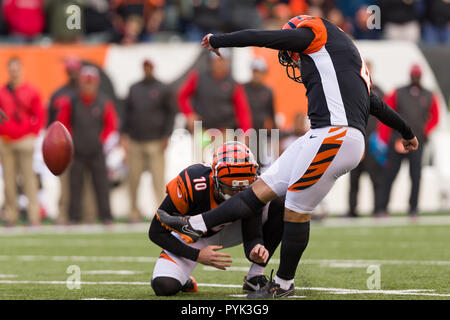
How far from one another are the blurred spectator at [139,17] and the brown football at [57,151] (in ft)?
26.8

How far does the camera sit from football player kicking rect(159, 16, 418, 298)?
5.01m

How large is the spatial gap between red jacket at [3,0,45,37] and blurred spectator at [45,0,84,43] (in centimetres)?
17

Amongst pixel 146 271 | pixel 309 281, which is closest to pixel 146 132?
pixel 146 271

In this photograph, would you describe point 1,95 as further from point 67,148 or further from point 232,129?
point 67,148

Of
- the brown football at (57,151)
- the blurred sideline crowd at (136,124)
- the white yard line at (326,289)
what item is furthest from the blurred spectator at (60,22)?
the white yard line at (326,289)

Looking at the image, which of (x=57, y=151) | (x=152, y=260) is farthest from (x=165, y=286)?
(x=152, y=260)

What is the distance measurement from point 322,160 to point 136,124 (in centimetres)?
755

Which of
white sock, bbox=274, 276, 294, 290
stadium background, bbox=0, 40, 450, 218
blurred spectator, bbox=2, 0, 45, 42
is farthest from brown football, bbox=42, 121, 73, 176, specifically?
blurred spectator, bbox=2, 0, 45, 42

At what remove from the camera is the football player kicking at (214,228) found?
534cm

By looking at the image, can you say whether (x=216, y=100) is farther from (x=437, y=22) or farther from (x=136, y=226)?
(x=437, y=22)

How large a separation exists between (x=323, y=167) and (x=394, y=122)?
2.65ft

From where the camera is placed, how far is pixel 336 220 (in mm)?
12625

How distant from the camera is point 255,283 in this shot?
18.2 feet

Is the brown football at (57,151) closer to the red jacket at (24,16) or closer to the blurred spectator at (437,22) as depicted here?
the red jacket at (24,16)
